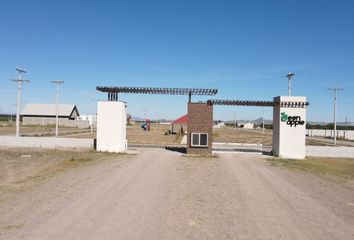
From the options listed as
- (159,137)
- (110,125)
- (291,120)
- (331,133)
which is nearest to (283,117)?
(291,120)

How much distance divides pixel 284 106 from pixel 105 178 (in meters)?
16.6

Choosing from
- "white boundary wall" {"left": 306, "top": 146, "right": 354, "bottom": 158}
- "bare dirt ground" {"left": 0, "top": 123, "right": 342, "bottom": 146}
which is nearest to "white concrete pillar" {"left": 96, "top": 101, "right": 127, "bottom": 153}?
"bare dirt ground" {"left": 0, "top": 123, "right": 342, "bottom": 146}

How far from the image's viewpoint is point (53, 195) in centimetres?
1099

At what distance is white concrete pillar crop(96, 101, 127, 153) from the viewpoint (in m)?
26.0

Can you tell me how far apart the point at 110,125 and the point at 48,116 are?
Result: 62.2 metres

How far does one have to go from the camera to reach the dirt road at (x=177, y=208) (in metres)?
7.62

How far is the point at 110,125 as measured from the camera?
85.7 feet

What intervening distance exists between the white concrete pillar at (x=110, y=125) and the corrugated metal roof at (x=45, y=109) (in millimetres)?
60116

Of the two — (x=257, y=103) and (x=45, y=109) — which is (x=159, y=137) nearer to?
(x=257, y=103)

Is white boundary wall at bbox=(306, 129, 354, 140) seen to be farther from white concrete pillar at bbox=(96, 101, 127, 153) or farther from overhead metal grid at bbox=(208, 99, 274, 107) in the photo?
white concrete pillar at bbox=(96, 101, 127, 153)

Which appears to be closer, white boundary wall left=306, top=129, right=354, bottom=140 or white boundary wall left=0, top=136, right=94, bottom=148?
white boundary wall left=0, top=136, right=94, bottom=148

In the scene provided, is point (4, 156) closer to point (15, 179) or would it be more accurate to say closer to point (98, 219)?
point (15, 179)

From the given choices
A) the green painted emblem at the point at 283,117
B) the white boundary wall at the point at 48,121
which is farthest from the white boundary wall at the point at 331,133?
the white boundary wall at the point at 48,121

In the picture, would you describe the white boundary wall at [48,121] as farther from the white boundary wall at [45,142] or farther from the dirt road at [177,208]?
the dirt road at [177,208]
